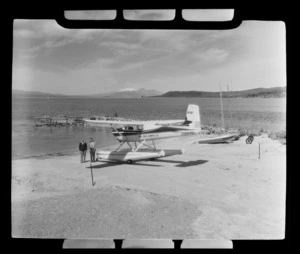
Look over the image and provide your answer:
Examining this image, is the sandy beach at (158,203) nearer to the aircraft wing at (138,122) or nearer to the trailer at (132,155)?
the trailer at (132,155)

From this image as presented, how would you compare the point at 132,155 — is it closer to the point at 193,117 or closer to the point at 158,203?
the point at 193,117

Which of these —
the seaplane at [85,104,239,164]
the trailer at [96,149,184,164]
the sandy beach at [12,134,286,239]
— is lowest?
the sandy beach at [12,134,286,239]

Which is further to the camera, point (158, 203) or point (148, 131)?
point (148, 131)

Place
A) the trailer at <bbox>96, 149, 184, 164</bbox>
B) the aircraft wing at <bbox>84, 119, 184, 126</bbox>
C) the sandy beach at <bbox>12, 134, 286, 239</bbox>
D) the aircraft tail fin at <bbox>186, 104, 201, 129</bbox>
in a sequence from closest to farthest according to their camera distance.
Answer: the sandy beach at <bbox>12, 134, 286, 239</bbox>
the trailer at <bbox>96, 149, 184, 164</bbox>
the aircraft wing at <bbox>84, 119, 184, 126</bbox>
the aircraft tail fin at <bbox>186, 104, 201, 129</bbox>

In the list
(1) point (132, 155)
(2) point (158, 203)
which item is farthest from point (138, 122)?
A: (2) point (158, 203)

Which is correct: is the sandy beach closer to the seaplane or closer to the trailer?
the trailer

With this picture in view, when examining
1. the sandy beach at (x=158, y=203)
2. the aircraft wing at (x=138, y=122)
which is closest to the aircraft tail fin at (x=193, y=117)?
the aircraft wing at (x=138, y=122)

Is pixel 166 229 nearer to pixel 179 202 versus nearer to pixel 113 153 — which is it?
pixel 179 202

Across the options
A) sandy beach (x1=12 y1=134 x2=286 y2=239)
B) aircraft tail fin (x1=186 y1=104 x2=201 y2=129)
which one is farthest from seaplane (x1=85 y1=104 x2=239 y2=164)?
sandy beach (x1=12 y1=134 x2=286 y2=239)
